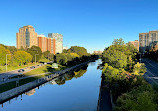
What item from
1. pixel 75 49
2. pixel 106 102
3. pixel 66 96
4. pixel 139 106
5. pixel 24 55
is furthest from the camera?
pixel 75 49

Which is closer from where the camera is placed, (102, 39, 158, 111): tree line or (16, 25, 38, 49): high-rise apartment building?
(102, 39, 158, 111): tree line

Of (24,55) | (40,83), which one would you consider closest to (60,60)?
(24,55)

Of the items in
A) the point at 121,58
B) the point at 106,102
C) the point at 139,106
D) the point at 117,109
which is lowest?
the point at 106,102

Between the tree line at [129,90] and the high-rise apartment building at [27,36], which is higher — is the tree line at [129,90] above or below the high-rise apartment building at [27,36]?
below

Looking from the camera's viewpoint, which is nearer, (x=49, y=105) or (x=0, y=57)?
(x=49, y=105)

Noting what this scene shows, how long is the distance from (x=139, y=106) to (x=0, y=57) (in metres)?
72.1

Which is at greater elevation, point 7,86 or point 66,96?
point 7,86

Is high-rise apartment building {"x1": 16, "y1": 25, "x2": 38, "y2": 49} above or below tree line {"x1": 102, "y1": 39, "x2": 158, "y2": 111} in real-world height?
above

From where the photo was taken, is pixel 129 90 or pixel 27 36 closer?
pixel 129 90

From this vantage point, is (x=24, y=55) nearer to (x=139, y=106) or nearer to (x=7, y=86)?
(x=7, y=86)

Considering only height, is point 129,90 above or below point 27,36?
below

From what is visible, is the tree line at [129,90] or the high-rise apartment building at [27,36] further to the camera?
the high-rise apartment building at [27,36]

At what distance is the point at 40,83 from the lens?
136 ft

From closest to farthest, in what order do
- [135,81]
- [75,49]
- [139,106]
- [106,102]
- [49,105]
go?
[139,106], [135,81], [106,102], [49,105], [75,49]
